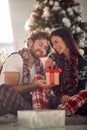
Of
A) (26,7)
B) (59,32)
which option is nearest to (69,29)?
(59,32)

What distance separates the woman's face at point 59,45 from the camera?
255cm

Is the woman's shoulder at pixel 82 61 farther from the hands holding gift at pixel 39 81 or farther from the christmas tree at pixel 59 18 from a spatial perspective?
the hands holding gift at pixel 39 81

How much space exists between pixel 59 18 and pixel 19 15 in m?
0.35

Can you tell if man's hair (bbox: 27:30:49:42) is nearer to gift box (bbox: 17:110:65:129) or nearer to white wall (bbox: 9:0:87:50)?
white wall (bbox: 9:0:87:50)

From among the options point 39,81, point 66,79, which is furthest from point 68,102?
point 39,81

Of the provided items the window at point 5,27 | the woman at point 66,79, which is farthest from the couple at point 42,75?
the window at point 5,27

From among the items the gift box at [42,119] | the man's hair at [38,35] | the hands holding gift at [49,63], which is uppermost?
the man's hair at [38,35]

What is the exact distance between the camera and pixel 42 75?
2.50 metres

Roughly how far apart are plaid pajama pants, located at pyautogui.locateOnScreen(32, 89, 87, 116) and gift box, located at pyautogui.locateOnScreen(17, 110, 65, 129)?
52mm

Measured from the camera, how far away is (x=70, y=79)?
2.53 m

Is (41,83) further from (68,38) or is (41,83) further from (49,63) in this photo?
(68,38)

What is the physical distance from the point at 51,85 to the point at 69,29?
521 mm

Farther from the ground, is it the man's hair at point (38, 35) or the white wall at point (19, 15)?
the white wall at point (19, 15)

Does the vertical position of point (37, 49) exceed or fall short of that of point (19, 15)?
it falls short
